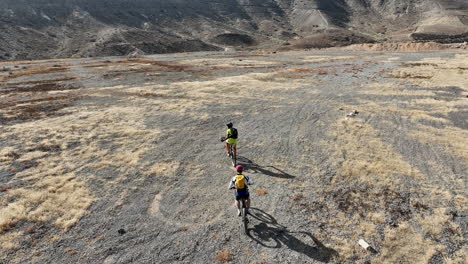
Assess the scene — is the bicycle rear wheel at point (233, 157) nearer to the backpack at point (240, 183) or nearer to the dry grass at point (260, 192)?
the dry grass at point (260, 192)

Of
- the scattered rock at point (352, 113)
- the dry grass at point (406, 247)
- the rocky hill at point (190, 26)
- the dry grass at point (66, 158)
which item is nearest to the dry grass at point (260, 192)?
the dry grass at point (406, 247)

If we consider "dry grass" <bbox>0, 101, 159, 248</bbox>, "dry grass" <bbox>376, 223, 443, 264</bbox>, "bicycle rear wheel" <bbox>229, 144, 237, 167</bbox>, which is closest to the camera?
"dry grass" <bbox>376, 223, 443, 264</bbox>

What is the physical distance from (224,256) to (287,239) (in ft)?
9.00

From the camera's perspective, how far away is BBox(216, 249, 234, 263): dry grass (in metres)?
10.4

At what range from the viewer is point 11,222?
12453 millimetres

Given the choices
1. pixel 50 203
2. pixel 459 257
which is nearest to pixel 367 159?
pixel 459 257

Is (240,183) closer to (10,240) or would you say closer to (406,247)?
(406,247)

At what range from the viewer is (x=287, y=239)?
37.2ft

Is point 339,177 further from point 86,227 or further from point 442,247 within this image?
point 86,227

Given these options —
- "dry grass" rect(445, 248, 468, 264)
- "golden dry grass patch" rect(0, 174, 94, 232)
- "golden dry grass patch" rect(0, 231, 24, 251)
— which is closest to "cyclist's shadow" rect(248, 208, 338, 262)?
"dry grass" rect(445, 248, 468, 264)

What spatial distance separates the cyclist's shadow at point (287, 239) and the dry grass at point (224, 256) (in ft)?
4.20

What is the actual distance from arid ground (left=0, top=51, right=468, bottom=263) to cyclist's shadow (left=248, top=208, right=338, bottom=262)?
0.05m

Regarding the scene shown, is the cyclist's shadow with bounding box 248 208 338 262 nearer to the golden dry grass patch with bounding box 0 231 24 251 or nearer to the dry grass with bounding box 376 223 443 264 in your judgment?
the dry grass with bounding box 376 223 443 264

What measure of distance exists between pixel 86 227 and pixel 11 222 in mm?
3522
